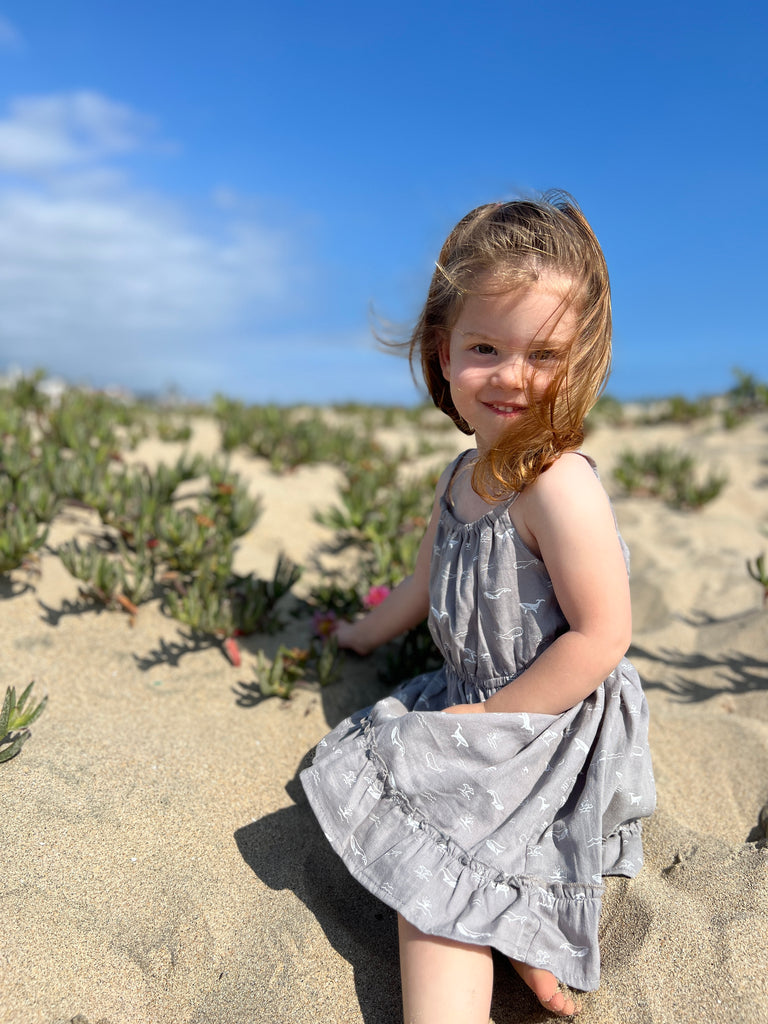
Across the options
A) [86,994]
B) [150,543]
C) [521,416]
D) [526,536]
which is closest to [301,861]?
[86,994]

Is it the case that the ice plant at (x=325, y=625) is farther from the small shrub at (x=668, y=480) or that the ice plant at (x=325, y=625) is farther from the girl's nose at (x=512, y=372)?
the small shrub at (x=668, y=480)

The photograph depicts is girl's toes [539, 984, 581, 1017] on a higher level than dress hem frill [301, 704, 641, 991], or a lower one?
lower

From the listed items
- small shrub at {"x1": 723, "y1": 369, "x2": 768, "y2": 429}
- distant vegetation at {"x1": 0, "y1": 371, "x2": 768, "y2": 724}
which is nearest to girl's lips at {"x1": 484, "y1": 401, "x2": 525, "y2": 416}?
distant vegetation at {"x1": 0, "y1": 371, "x2": 768, "y2": 724}

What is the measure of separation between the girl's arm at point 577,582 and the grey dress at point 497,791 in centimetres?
11

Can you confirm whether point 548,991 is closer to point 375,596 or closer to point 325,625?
point 325,625

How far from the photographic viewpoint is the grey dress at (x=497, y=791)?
69.0 inches

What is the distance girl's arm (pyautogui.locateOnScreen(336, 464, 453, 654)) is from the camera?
242 cm

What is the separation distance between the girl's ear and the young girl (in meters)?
0.01

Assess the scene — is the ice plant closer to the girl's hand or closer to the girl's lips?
the girl's hand

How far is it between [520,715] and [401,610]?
31.4 inches

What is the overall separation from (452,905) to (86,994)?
2.69 ft

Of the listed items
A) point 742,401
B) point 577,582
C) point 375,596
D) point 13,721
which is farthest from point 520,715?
point 742,401

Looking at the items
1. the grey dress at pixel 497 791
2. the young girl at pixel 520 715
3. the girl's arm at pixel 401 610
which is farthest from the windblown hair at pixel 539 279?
the girl's arm at pixel 401 610

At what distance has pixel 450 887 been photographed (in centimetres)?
176
